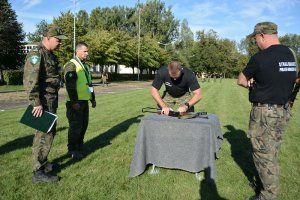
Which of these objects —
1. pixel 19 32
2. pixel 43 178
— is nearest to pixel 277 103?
pixel 43 178

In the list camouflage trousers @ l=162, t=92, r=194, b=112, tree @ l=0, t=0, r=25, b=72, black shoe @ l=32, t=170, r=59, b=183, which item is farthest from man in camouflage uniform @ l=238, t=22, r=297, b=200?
tree @ l=0, t=0, r=25, b=72

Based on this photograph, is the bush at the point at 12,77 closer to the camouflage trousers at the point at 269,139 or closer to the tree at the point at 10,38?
the tree at the point at 10,38

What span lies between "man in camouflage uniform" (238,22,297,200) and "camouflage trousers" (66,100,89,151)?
351cm

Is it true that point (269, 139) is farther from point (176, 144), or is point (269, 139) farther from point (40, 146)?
point (40, 146)

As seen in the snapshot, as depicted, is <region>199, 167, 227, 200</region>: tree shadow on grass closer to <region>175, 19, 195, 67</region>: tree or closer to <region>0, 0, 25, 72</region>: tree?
<region>0, 0, 25, 72</region>: tree

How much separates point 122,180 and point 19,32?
38.1 meters

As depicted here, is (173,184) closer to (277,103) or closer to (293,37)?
(277,103)

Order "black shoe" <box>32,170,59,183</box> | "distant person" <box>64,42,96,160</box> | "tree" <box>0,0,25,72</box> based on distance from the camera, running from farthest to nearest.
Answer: "tree" <box>0,0,25,72</box>
"distant person" <box>64,42,96,160</box>
"black shoe" <box>32,170,59,183</box>

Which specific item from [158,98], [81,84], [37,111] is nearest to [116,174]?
[158,98]

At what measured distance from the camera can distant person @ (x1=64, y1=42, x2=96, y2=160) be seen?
6.77 metres

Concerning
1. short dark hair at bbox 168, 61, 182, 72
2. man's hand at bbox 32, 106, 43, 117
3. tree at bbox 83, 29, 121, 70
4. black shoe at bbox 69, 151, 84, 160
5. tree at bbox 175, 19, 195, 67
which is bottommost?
black shoe at bbox 69, 151, 84, 160

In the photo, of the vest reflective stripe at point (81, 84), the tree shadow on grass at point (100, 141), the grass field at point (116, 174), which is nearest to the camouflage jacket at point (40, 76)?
the vest reflective stripe at point (81, 84)

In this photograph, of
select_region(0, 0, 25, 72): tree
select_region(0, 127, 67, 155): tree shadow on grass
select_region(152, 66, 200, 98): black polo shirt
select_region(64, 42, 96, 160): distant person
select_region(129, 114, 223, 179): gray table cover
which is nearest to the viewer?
select_region(129, 114, 223, 179): gray table cover

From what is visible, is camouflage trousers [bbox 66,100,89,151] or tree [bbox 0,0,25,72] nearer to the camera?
camouflage trousers [bbox 66,100,89,151]
